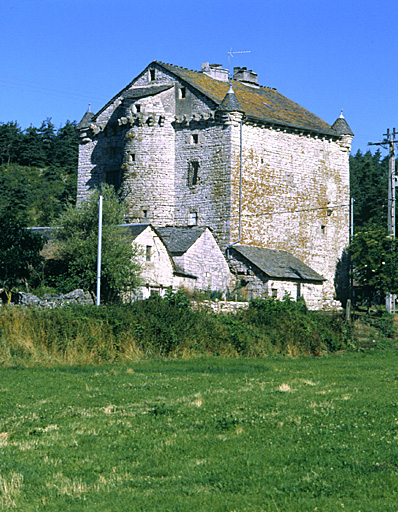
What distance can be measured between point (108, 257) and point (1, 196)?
2074 inches

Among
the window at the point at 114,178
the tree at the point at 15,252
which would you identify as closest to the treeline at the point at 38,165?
the window at the point at 114,178

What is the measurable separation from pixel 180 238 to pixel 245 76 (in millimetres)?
18876

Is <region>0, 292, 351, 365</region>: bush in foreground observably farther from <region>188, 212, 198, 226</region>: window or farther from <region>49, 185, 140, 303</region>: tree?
<region>188, 212, 198, 226</region>: window

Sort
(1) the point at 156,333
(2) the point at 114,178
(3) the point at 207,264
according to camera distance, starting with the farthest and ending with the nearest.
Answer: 1. (2) the point at 114,178
2. (3) the point at 207,264
3. (1) the point at 156,333

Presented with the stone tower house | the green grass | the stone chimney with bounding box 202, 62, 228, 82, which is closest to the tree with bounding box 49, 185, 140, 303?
the stone tower house

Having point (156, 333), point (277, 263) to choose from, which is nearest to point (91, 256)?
point (156, 333)

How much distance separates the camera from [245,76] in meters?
56.0

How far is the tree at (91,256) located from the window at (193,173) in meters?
11.3

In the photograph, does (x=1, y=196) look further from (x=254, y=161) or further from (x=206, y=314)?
(x=206, y=314)

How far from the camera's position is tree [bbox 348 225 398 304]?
43.7m

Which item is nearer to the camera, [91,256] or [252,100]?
[91,256]

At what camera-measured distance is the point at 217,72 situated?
54.3 m

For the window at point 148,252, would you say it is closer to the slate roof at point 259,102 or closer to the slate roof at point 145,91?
the slate roof at point 259,102

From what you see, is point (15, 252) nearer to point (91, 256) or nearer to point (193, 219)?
point (91, 256)
